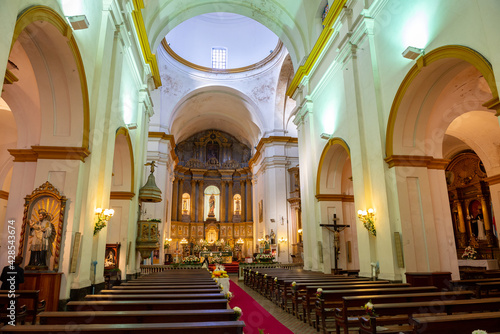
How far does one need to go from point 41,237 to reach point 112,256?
4.03 m

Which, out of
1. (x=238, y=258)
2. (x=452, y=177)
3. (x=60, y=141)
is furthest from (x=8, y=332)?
(x=238, y=258)

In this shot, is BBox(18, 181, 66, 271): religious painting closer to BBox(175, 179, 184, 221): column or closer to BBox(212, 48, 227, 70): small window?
BBox(212, 48, 227, 70): small window

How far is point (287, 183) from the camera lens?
74.4 feet

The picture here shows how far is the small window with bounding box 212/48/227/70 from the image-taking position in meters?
24.1

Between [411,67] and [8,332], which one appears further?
[411,67]

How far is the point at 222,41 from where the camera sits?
2377cm

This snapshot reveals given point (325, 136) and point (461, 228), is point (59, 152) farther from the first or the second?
point (461, 228)

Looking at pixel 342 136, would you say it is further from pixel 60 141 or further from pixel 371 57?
pixel 60 141

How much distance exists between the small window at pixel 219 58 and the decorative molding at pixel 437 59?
60.0 ft

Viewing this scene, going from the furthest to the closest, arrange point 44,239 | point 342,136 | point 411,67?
1. point 342,136
2. point 411,67
3. point 44,239

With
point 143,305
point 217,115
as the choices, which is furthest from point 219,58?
point 143,305

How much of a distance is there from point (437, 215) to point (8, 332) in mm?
8160

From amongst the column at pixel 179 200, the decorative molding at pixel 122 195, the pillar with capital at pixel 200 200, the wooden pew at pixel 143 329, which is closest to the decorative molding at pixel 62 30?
the wooden pew at pixel 143 329

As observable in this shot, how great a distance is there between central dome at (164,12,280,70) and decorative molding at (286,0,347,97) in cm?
876
